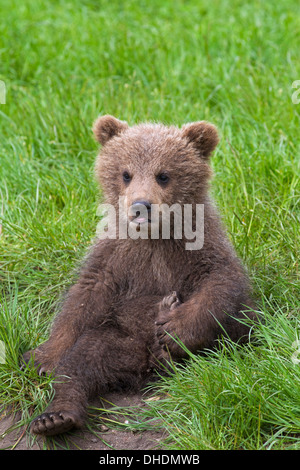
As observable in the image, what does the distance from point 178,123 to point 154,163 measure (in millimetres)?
2058

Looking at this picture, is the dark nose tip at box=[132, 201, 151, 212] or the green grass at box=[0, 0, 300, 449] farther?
the dark nose tip at box=[132, 201, 151, 212]

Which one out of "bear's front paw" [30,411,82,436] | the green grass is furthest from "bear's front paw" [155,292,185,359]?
"bear's front paw" [30,411,82,436]

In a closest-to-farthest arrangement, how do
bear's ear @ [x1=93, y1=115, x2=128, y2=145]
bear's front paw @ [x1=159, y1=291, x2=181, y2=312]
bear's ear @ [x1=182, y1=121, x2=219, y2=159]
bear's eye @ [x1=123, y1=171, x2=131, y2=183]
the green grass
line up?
the green grass < bear's front paw @ [x1=159, y1=291, x2=181, y2=312] < bear's eye @ [x1=123, y1=171, x2=131, y2=183] < bear's ear @ [x1=182, y1=121, x2=219, y2=159] < bear's ear @ [x1=93, y1=115, x2=128, y2=145]

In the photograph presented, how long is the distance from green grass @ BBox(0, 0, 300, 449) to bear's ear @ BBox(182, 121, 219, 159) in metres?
0.79

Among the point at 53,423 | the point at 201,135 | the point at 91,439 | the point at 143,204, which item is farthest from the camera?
the point at 201,135

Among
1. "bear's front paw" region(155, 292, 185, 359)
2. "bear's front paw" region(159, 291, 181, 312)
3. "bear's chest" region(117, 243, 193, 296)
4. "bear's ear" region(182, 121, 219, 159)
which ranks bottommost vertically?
"bear's front paw" region(155, 292, 185, 359)

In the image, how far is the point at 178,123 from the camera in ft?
23.1

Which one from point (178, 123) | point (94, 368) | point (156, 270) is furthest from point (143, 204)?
point (178, 123)

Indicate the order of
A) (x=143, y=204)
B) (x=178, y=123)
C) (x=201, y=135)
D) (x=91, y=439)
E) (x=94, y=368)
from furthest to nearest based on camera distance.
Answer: (x=178, y=123) → (x=201, y=135) → (x=94, y=368) → (x=143, y=204) → (x=91, y=439)

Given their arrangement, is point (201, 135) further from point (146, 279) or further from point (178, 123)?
point (178, 123)

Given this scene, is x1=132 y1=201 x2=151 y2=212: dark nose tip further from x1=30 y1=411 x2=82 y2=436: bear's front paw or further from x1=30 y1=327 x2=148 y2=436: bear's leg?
x1=30 y1=411 x2=82 y2=436: bear's front paw

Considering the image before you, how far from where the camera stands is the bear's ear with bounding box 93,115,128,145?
5.48 m

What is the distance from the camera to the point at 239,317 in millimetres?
5016

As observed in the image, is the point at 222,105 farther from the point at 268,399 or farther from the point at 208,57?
the point at 268,399
